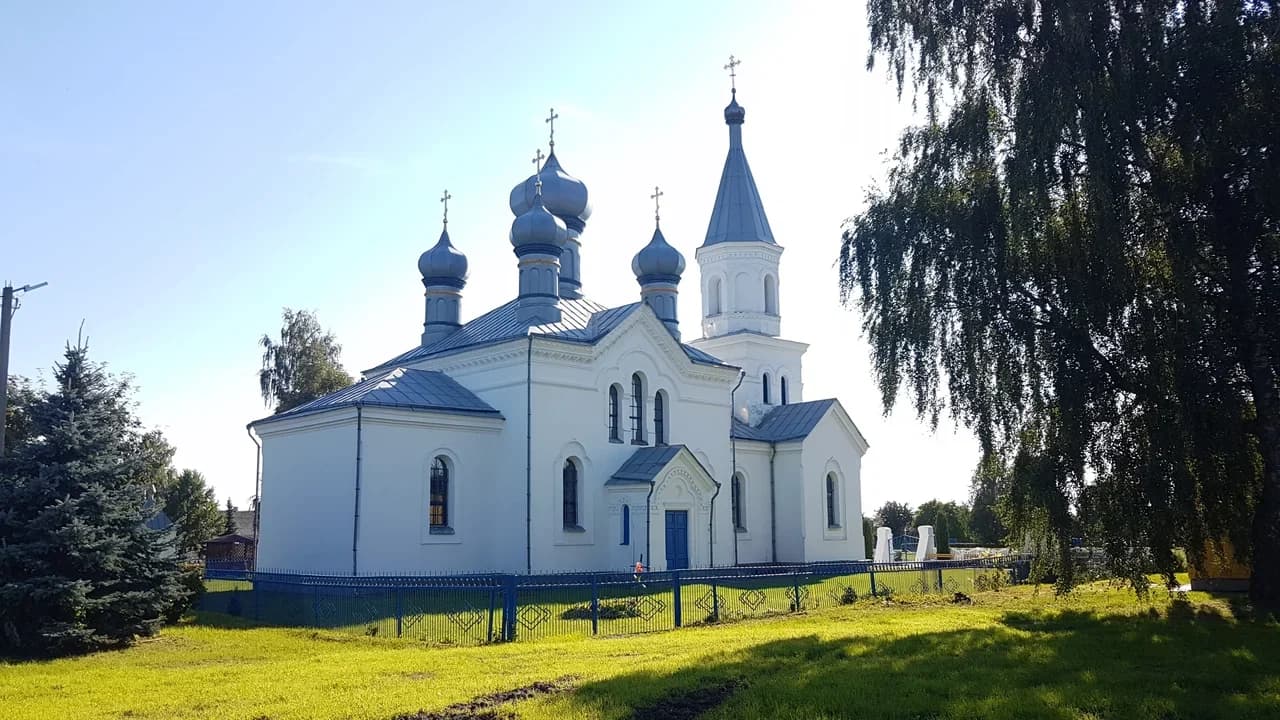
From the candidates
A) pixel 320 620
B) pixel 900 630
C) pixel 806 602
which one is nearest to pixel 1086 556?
pixel 900 630

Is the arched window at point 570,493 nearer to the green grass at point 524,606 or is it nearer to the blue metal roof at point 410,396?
the blue metal roof at point 410,396

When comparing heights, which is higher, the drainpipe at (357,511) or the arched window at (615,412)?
the arched window at (615,412)

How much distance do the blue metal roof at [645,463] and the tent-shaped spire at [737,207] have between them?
35.3ft

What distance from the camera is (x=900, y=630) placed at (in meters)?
14.2

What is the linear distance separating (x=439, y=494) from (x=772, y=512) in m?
11.5

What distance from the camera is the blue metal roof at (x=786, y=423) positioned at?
→ 31.5 m

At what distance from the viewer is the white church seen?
22984 millimetres

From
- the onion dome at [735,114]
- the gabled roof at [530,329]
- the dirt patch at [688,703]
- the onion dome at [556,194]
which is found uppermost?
the onion dome at [735,114]

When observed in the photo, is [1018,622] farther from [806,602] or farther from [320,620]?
[320,620]

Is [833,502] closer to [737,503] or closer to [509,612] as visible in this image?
[737,503]

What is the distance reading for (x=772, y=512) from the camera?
3138cm

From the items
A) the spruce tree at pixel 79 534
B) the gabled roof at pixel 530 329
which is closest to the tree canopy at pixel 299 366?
the gabled roof at pixel 530 329

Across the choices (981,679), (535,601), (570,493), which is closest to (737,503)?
(570,493)

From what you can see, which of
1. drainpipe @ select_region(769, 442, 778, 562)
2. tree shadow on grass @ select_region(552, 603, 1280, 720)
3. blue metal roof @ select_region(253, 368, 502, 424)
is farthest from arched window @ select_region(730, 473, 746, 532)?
tree shadow on grass @ select_region(552, 603, 1280, 720)
